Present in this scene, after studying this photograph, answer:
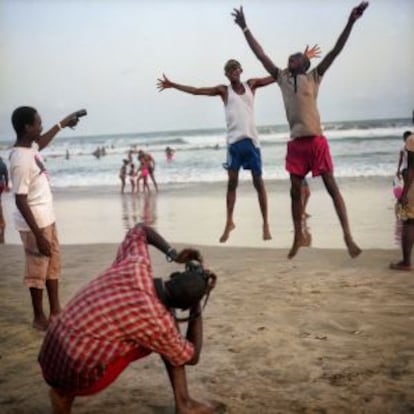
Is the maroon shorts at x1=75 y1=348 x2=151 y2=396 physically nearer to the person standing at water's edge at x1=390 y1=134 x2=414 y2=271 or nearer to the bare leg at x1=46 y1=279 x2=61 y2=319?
the bare leg at x1=46 y1=279 x2=61 y2=319

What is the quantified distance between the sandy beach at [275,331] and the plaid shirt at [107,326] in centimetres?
74

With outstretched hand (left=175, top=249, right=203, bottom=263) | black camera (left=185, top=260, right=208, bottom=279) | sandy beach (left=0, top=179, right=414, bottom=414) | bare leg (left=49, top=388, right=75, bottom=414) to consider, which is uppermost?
outstretched hand (left=175, top=249, right=203, bottom=263)

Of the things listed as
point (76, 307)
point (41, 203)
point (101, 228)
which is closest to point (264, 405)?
point (76, 307)

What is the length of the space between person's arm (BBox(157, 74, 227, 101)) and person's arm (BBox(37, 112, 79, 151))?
1.45 metres

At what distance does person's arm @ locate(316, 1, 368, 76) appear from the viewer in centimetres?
506

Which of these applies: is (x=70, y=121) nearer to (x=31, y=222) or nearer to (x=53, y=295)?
(x=31, y=222)

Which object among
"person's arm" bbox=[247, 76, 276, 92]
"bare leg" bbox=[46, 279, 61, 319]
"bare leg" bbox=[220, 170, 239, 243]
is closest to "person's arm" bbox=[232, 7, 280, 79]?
"person's arm" bbox=[247, 76, 276, 92]

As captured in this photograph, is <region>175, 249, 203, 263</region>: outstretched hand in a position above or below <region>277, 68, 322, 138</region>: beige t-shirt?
below

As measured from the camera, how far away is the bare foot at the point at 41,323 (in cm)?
476

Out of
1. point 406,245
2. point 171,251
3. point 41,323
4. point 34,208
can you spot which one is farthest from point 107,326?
point 406,245

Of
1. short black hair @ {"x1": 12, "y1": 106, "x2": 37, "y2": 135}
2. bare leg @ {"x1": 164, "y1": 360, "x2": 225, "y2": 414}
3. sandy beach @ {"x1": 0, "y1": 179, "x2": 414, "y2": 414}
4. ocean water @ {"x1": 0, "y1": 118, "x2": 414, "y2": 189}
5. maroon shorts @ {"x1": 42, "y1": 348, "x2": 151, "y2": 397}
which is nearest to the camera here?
maroon shorts @ {"x1": 42, "y1": 348, "x2": 151, "y2": 397}

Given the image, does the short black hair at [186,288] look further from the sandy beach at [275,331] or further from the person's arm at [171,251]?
the sandy beach at [275,331]

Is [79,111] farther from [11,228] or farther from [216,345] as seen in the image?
[11,228]

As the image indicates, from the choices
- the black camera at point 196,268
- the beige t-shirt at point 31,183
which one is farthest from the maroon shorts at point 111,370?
the beige t-shirt at point 31,183
